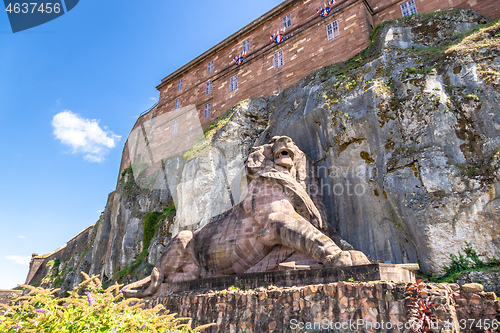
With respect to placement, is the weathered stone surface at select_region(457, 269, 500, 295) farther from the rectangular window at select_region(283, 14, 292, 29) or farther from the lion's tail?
the rectangular window at select_region(283, 14, 292, 29)

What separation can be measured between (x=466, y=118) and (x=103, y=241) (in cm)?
1950

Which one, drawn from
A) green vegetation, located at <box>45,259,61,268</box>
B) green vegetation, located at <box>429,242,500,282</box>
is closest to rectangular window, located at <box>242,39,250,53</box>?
green vegetation, located at <box>429,242,500,282</box>

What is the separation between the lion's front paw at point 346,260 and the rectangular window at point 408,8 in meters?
11.8

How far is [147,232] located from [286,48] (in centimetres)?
1024

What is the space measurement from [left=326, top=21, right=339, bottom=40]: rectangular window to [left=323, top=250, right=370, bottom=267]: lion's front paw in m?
11.1

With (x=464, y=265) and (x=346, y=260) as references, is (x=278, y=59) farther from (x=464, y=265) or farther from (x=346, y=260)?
(x=346, y=260)

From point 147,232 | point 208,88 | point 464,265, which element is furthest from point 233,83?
point 464,265

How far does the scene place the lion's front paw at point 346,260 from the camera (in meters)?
5.14

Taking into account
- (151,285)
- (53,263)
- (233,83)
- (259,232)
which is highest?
(233,83)

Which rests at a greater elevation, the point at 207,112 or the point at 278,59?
the point at 278,59

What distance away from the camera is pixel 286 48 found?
1599 centimetres

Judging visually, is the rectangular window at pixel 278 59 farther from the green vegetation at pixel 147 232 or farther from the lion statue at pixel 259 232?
the lion statue at pixel 259 232

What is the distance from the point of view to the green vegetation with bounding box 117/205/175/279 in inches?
607

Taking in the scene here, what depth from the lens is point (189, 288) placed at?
6.84 metres
